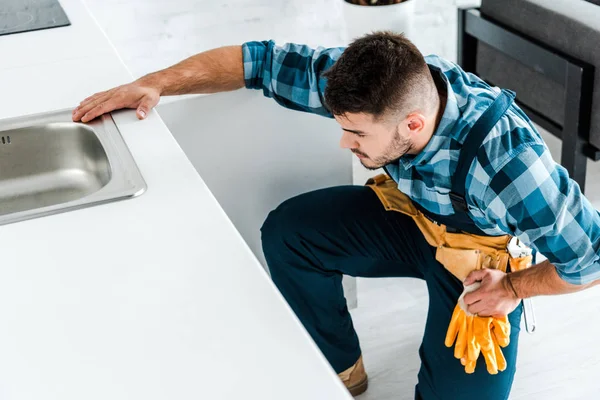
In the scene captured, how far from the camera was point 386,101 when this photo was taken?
4.86 ft

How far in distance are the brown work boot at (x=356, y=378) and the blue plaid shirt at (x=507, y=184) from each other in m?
0.53

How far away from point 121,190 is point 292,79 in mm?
605

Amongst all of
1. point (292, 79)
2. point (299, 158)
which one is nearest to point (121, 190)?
point (292, 79)

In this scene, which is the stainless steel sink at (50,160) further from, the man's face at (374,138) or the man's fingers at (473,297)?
the man's fingers at (473,297)

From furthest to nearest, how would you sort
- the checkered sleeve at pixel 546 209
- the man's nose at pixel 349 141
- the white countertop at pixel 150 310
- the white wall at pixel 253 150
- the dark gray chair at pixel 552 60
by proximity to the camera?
the dark gray chair at pixel 552 60 → the white wall at pixel 253 150 → the man's nose at pixel 349 141 → the checkered sleeve at pixel 546 209 → the white countertop at pixel 150 310

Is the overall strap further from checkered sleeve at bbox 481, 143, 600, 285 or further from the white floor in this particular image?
the white floor

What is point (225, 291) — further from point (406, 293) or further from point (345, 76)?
point (406, 293)

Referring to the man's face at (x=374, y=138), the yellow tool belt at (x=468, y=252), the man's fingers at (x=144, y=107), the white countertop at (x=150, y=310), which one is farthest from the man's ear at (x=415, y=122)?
the man's fingers at (x=144, y=107)

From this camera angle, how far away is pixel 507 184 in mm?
1481

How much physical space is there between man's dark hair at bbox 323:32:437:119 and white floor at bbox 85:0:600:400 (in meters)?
0.90

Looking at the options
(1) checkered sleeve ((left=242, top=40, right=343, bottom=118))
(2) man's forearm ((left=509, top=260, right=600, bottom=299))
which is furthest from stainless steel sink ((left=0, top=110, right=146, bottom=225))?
(2) man's forearm ((left=509, top=260, right=600, bottom=299))

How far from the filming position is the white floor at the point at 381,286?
212 cm

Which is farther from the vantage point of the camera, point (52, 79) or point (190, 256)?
point (52, 79)

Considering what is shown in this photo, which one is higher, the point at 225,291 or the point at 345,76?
the point at 345,76
